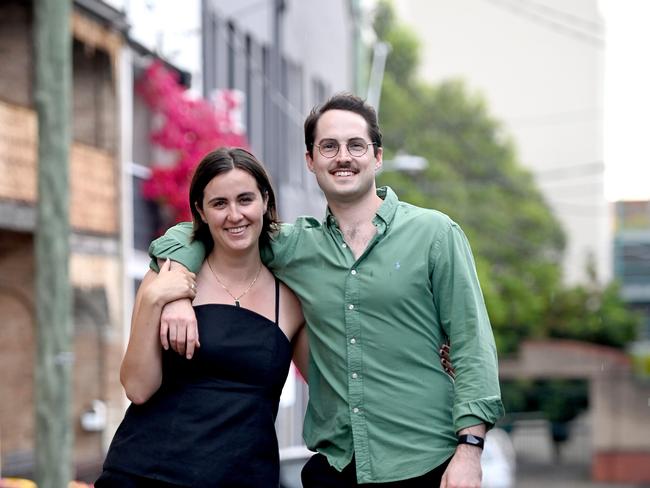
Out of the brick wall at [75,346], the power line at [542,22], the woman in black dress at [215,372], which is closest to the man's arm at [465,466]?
the woman in black dress at [215,372]

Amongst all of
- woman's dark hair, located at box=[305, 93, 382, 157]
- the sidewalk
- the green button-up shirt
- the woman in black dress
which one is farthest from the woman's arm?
the sidewalk

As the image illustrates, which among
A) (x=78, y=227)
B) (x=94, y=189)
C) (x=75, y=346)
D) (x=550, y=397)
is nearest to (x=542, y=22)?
(x=550, y=397)

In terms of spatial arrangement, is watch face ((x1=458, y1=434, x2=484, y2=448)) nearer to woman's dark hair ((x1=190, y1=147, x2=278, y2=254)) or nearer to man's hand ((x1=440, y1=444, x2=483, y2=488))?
man's hand ((x1=440, y1=444, x2=483, y2=488))

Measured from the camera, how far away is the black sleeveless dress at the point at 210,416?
4.25 meters

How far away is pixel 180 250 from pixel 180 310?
0.29 meters

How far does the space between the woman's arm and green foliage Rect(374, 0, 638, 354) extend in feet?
141

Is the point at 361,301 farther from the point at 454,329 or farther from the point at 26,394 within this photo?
the point at 26,394

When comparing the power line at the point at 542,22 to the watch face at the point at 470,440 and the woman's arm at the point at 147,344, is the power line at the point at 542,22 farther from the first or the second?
the watch face at the point at 470,440

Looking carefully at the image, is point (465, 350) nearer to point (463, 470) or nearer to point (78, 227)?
point (463, 470)

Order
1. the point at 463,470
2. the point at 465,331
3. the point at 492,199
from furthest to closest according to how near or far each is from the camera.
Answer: the point at 492,199
the point at 465,331
the point at 463,470

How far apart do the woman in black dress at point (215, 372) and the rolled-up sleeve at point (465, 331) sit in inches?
20.5

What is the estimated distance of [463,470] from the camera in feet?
13.2

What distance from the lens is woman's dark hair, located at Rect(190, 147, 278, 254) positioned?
436 cm

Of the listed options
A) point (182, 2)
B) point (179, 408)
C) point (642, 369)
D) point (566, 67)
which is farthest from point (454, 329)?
point (566, 67)
